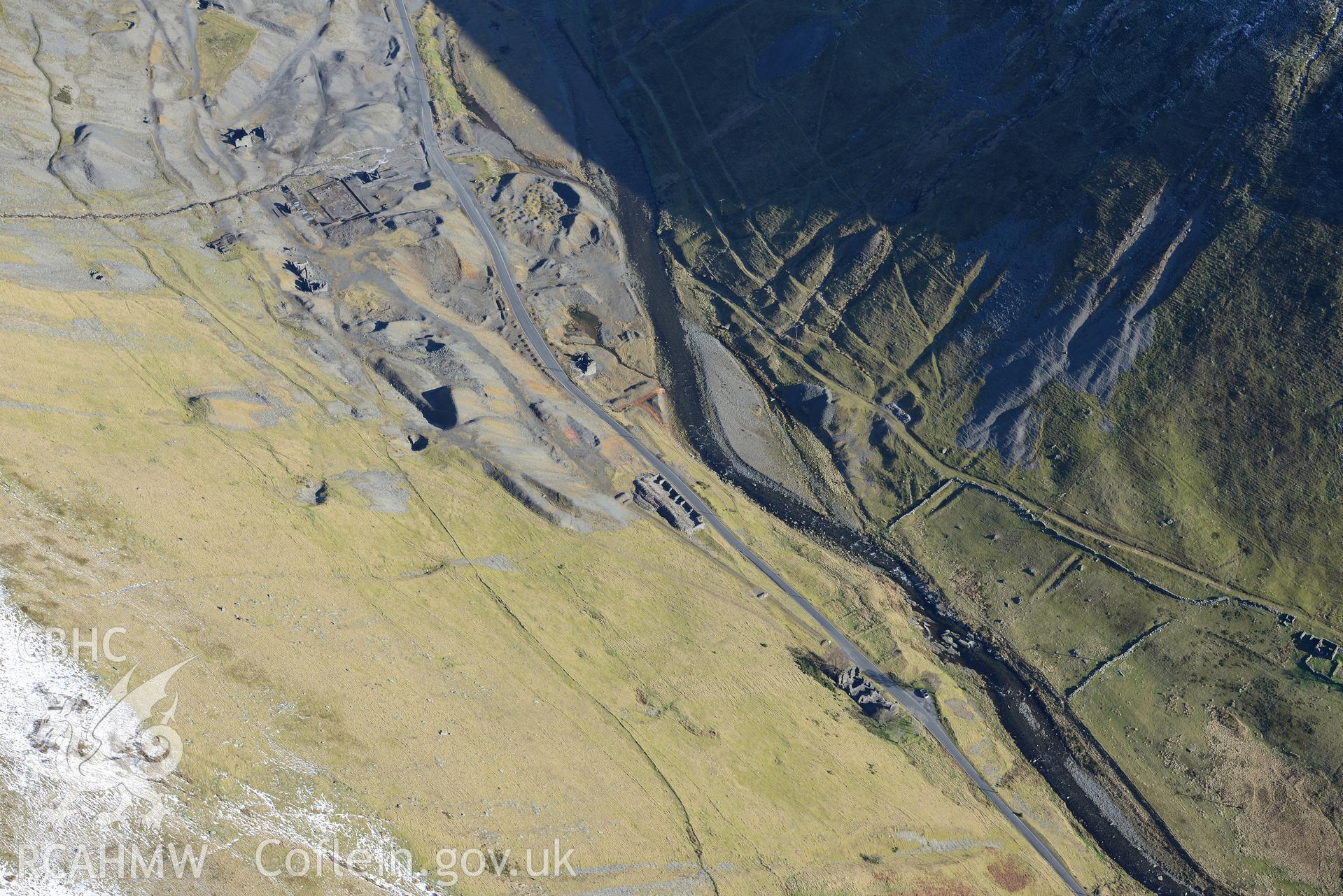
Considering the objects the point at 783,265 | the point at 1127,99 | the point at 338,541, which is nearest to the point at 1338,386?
the point at 1127,99

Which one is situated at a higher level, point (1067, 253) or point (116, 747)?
point (1067, 253)

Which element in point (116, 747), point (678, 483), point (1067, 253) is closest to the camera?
point (116, 747)

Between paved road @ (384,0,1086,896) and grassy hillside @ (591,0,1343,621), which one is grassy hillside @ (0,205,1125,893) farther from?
grassy hillside @ (591,0,1343,621)

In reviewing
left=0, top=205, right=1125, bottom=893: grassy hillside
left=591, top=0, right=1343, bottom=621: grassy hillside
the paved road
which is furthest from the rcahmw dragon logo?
left=591, top=0, right=1343, bottom=621: grassy hillside

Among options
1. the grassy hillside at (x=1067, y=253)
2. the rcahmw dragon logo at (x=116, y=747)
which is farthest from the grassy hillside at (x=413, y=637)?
the grassy hillside at (x=1067, y=253)

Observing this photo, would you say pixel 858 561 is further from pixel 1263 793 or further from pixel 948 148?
pixel 948 148

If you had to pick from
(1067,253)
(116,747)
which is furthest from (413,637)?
(1067,253)

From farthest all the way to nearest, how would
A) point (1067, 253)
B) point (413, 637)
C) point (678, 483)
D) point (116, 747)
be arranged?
point (1067, 253) < point (678, 483) < point (413, 637) < point (116, 747)

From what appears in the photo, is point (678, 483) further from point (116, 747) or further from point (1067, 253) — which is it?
point (116, 747)

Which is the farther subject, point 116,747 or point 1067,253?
point 1067,253
